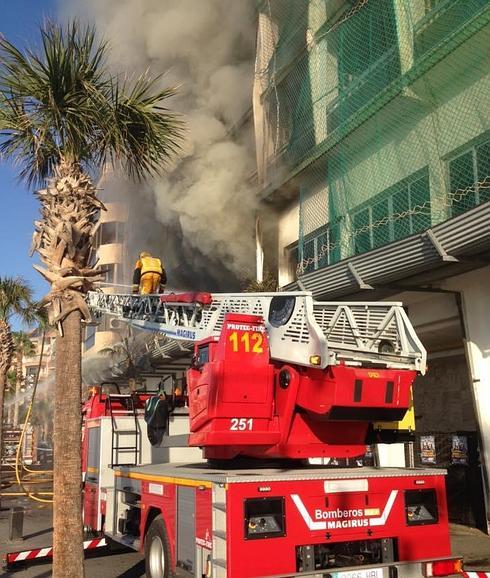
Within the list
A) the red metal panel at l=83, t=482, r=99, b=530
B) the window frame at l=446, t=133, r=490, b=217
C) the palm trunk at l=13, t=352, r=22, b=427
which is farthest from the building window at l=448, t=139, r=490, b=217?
the palm trunk at l=13, t=352, r=22, b=427

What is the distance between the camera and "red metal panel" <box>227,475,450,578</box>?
14.5 ft

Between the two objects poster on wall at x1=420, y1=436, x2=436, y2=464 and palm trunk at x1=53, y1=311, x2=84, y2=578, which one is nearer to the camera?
palm trunk at x1=53, y1=311, x2=84, y2=578

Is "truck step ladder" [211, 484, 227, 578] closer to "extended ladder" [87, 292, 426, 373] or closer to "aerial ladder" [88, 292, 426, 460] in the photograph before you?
"aerial ladder" [88, 292, 426, 460]

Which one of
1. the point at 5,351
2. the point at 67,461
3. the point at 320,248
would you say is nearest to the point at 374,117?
the point at 320,248

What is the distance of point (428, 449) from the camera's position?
10.9 metres

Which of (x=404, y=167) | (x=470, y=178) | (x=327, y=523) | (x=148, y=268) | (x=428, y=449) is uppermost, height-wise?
(x=404, y=167)

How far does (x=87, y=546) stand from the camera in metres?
7.65

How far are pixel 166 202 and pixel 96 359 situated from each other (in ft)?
42.5

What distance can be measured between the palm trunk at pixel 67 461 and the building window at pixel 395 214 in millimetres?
6516

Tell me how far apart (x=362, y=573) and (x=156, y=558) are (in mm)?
2174

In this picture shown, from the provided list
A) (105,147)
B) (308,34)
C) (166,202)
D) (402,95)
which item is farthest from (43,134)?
(166,202)

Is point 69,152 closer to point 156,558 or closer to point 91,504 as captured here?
point 156,558

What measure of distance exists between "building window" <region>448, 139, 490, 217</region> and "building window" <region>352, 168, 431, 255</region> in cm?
54

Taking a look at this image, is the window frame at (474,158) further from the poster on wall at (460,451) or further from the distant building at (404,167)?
the poster on wall at (460,451)
